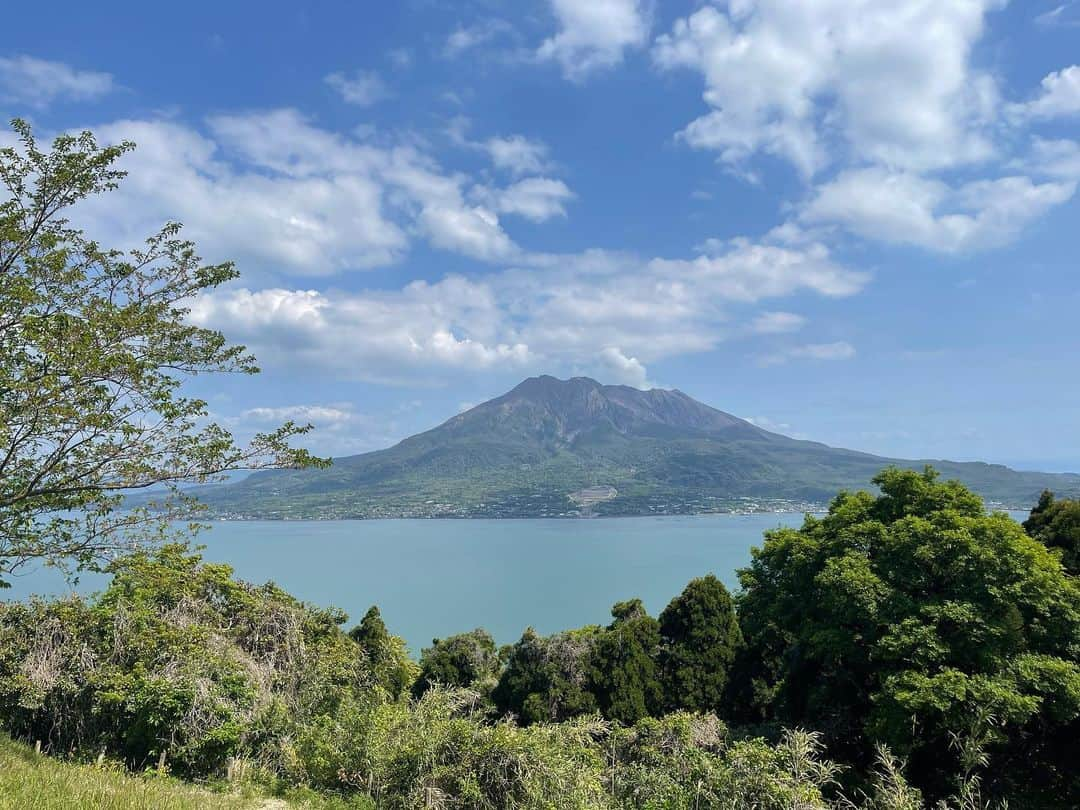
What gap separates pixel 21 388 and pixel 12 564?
225 centimetres

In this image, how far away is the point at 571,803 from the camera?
628 cm

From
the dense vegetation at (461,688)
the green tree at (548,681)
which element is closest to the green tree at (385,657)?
the dense vegetation at (461,688)

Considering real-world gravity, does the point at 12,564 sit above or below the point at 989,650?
above

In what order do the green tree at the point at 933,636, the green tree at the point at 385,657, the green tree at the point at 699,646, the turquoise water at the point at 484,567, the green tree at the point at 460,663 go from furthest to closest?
the turquoise water at the point at 484,567
the green tree at the point at 460,663
the green tree at the point at 385,657
the green tree at the point at 699,646
the green tree at the point at 933,636

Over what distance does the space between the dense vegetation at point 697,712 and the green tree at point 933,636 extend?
34mm

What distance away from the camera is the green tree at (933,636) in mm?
8602

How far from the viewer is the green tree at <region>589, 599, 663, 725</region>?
1477cm

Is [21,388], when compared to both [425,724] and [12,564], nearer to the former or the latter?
[12,564]

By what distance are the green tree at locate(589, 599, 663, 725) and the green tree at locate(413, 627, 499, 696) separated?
4132mm

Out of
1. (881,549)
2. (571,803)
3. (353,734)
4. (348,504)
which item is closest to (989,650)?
(881,549)

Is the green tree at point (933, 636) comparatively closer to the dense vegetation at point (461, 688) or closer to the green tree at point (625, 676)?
the dense vegetation at point (461, 688)

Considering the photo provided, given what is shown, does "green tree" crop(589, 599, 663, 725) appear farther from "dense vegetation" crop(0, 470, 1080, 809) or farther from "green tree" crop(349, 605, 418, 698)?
"green tree" crop(349, 605, 418, 698)

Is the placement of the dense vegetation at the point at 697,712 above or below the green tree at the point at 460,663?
above

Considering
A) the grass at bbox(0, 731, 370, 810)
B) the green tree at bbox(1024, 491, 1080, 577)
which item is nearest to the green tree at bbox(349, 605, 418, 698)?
the grass at bbox(0, 731, 370, 810)
